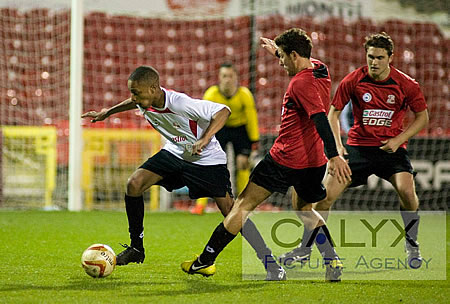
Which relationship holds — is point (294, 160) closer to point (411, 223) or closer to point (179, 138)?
point (179, 138)

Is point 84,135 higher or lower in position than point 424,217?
higher

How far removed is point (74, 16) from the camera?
9.29m

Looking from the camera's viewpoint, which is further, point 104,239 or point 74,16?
point 74,16

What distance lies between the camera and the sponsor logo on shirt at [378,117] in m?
5.36

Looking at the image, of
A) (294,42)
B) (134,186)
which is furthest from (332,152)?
(134,186)

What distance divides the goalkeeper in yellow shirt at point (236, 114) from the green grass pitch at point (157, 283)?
2579mm

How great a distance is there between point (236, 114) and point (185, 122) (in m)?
4.18

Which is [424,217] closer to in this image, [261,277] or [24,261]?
[261,277]

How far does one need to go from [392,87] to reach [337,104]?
0.46m

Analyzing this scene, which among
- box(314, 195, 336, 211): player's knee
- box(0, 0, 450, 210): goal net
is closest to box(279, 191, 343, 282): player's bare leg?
box(314, 195, 336, 211): player's knee

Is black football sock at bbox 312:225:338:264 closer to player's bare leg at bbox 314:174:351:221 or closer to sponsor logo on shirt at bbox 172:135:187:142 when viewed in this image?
player's bare leg at bbox 314:174:351:221

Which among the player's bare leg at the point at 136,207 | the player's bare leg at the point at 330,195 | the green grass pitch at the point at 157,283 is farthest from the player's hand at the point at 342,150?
the player's bare leg at the point at 136,207

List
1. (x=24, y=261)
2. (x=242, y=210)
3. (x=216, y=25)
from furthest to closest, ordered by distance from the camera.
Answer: (x=216, y=25) → (x=24, y=261) → (x=242, y=210)

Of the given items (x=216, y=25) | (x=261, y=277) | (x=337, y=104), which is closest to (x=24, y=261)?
(x=261, y=277)
